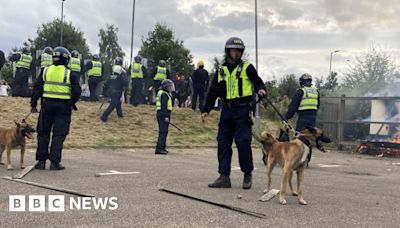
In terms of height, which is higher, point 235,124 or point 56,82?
point 56,82

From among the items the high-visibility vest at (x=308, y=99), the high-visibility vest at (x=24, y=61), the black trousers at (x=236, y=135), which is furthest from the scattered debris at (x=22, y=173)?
the high-visibility vest at (x=24, y=61)

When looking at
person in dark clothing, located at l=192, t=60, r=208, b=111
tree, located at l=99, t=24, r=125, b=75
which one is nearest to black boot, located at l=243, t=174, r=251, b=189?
person in dark clothing, located at l=192, t=60, r=208, b=111

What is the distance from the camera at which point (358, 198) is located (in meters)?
6.91

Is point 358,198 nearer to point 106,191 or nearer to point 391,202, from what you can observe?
point 391,202

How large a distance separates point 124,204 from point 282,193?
1968 mm

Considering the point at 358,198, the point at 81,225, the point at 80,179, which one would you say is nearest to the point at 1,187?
the point at 80,179

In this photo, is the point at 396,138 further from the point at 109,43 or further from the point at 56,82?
A: the point at 109,43

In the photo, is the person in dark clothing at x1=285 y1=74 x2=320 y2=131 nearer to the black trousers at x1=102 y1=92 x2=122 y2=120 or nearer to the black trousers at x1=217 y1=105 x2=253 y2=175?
the black trousers at x1=217 y1=105 x2=253 y2=175

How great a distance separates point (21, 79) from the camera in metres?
17.4

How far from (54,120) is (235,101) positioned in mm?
3398

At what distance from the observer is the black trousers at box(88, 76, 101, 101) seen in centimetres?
1816

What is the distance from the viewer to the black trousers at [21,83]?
17.1 meters

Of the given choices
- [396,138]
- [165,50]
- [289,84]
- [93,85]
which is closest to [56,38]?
[165,50]

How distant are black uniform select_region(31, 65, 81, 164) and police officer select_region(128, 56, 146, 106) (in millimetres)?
9289
